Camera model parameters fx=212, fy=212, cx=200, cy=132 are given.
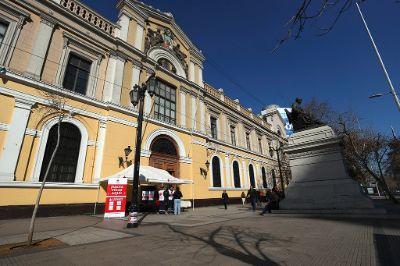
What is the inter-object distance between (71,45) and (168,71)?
7.64 meters

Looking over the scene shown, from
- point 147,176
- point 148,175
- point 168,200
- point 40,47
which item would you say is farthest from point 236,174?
point 40,47

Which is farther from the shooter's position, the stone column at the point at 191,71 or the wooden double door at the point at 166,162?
the stone column at the point at 191,71

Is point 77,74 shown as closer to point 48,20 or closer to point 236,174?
point 48,20

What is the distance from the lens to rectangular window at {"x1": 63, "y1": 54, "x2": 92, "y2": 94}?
496 inches

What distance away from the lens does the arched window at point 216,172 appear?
2087 cm

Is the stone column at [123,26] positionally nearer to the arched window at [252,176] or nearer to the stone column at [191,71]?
the stone column at [191,71]

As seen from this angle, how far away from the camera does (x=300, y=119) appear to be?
11844 mm

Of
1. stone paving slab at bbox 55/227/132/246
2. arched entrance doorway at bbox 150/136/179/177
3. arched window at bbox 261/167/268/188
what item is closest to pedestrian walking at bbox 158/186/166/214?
arched entrance doorway at bbox 150/136/179/177

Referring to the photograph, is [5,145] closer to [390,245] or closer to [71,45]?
[71,45]

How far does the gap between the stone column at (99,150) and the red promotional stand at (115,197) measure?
2.14 metres

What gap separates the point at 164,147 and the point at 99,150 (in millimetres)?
5178

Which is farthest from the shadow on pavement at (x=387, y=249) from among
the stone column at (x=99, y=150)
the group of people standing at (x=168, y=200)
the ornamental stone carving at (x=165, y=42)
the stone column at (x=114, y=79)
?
the ornamental stone carving at (x=165, y=42)

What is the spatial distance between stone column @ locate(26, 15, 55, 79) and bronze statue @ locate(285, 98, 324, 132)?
13839mm

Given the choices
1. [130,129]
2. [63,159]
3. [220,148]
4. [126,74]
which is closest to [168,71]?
[126,74]
